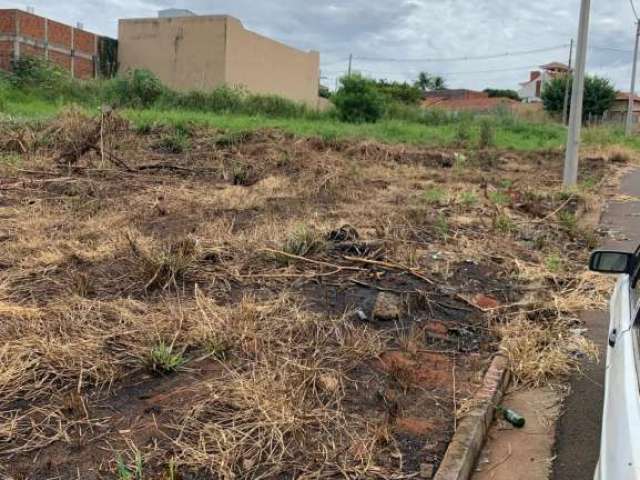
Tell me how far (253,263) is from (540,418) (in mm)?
2942

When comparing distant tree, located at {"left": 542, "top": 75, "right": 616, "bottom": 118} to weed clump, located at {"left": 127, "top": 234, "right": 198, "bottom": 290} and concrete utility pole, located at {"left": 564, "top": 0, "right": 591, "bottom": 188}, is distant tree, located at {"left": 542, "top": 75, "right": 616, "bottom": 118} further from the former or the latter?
weed clump, located at {"left": 127, "top": 234, "right": 198, "bottom": 290}

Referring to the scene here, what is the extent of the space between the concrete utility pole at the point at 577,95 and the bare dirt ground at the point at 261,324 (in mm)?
1989

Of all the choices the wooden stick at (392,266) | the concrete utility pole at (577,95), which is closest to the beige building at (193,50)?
the concrete utility pole at (577,95)

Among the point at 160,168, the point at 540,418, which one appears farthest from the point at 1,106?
the point at 540,418

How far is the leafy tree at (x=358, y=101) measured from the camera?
1262 inches

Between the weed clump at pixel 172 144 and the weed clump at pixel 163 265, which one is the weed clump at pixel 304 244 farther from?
the weed clump at pixel 172 144

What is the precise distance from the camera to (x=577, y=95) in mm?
11219

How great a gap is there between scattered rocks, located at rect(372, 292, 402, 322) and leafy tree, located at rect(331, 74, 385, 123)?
27938 mm

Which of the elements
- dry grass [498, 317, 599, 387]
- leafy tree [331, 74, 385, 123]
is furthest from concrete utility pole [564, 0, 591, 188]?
leafy tree [331, 74, 385, 123]

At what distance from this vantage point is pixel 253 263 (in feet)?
18.4

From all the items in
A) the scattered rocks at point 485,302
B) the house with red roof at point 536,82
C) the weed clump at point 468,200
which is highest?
the house with red roof at point 536,82

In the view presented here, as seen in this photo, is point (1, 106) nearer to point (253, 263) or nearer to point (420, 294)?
point (253, 263)

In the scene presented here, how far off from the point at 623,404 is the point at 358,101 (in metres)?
31.3

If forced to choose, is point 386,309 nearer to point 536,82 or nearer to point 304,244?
point 304,244
